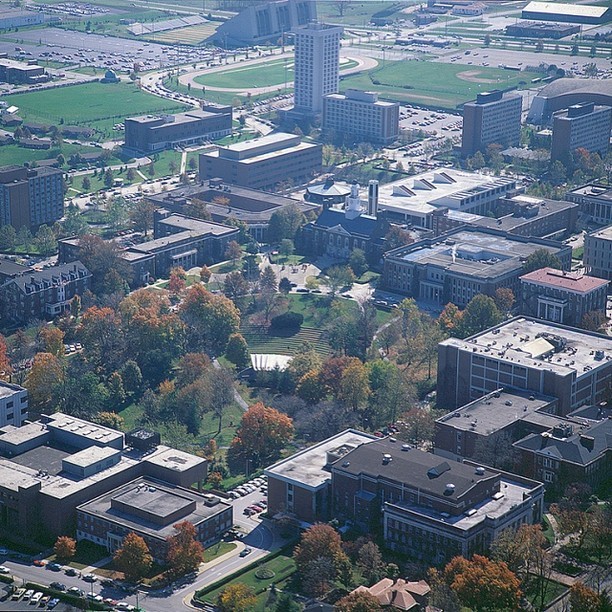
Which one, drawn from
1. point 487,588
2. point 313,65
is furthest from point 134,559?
point 313,65

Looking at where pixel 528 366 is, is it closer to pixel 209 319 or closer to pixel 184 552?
pixel 209 319

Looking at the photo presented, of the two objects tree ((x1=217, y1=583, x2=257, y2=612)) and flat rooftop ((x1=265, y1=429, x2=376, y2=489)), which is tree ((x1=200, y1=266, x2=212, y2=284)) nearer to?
flat rooftop ((x1=265, y1=429, x2=376, y2=489))

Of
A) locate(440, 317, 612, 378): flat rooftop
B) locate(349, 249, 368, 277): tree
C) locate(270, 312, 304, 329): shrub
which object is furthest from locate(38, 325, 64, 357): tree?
locate(349, 249, 368, 277): tree

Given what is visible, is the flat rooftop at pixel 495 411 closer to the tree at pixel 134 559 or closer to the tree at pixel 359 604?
the tree at pixel 359 604

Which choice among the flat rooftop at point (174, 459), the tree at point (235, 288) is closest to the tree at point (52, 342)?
the tree at point (235, 288)

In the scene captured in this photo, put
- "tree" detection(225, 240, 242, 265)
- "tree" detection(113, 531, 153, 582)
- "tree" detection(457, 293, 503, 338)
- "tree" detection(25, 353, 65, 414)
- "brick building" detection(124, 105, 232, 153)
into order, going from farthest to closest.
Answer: "brick building" detection(124, 105, 232, 153)
"tree" detection(225, 240, 242, 265)
"tree" detection(457, 293, 503, 338)
"tree" detection(25, 353, 65, 414)
"tree" detection(113, 531, 153, 582)

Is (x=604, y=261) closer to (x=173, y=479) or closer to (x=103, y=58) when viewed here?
(x=173, y=479)
